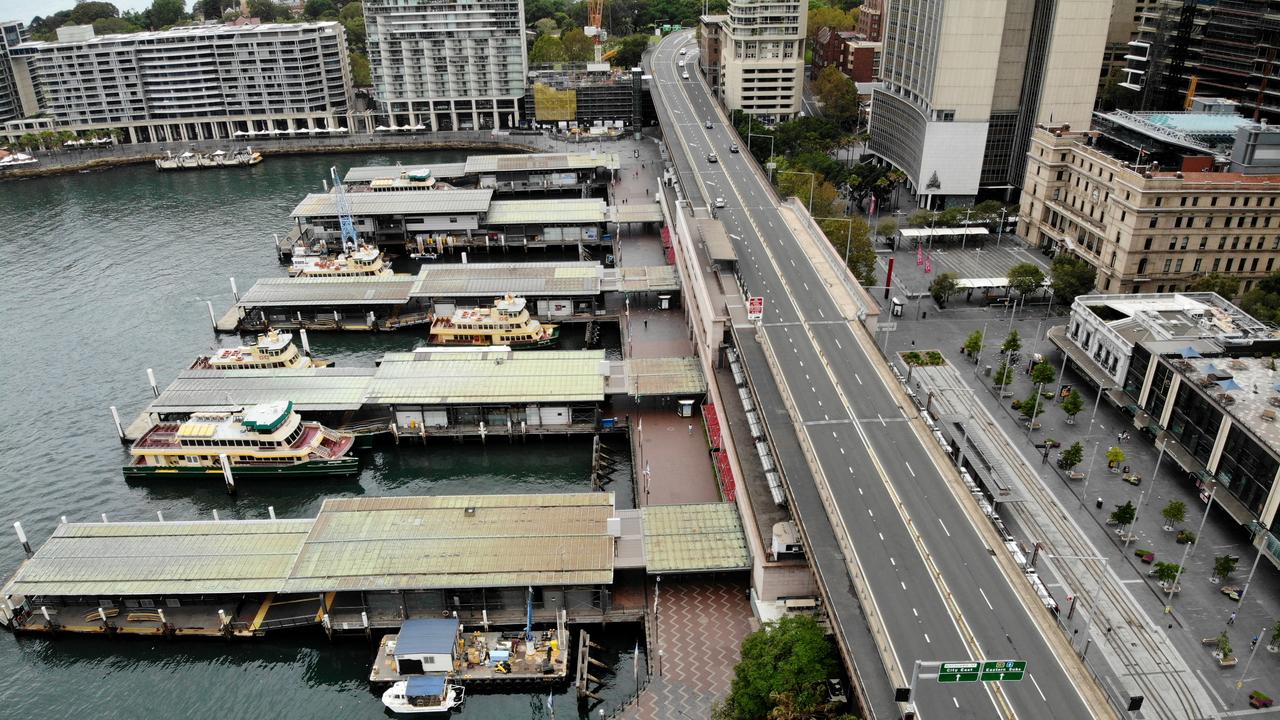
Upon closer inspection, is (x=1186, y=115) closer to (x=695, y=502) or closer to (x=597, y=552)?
(x=695, y=502)

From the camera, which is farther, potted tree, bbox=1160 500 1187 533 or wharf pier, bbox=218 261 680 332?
wharf pier, bbox=218 261 680 332

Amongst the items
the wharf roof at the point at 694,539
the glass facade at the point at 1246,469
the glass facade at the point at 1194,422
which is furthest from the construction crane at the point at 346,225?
the glass facade at the point at 1246,469

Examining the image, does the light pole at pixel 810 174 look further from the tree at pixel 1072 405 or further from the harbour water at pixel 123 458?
the harbour water at pixel 123 458

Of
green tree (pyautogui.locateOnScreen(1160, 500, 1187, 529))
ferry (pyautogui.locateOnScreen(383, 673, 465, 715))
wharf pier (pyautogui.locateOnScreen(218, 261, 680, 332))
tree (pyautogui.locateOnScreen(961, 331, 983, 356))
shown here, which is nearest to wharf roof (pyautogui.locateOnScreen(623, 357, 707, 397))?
wharf pier (pyautogui.locateOnScreen(218, 261, 680, 332))

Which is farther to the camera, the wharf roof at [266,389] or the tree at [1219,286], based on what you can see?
the tree at [1219,286]

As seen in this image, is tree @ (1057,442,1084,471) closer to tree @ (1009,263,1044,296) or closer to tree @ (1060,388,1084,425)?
tree @ (1060,388,1084,425)

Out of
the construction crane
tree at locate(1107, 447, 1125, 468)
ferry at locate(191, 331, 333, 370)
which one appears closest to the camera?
tree at locate(1107, 447, 1125, 468)

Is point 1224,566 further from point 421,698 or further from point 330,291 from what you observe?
point 330,291
